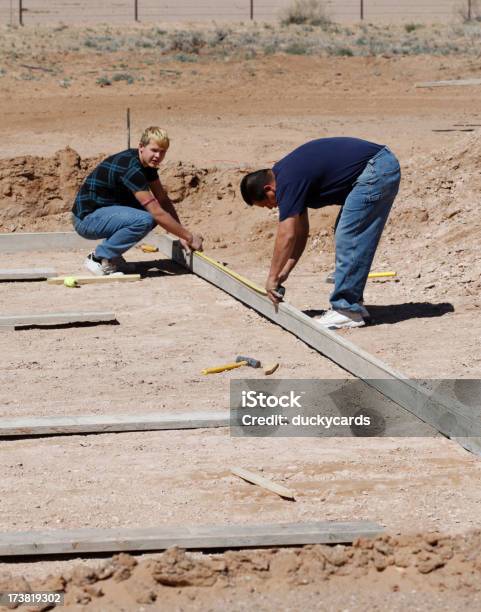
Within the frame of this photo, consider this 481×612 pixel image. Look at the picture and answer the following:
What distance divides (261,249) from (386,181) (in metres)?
3.71

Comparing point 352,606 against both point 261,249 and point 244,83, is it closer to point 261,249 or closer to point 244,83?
point 261,249

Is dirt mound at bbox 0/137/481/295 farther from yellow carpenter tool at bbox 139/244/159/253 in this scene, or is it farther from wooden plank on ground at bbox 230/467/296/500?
wooden plank on ground at bbox 230/467/296/500

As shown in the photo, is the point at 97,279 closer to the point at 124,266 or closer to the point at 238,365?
the point at 124,266

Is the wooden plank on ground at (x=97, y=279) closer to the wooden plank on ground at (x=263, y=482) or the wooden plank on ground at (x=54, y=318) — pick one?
the wooden plank on ground at (x=54, y=318)

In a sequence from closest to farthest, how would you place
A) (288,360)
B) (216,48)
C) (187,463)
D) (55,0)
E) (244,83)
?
1. (187,463)
2. (288,360)
3. (244,83)
4. (216,48)
5. (55,0)

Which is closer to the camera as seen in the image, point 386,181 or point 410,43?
point 386,181

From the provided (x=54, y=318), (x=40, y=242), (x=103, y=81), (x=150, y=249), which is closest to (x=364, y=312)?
(x=54, y=318)

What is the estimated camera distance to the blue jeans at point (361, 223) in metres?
7.63

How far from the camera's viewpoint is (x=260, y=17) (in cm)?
4328

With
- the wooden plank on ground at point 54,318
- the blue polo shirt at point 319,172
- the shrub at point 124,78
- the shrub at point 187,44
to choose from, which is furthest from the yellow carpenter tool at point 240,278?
the shrub at point 187,44

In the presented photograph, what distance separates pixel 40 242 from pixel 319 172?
15.2 feet

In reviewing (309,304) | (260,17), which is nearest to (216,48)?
(260,17)

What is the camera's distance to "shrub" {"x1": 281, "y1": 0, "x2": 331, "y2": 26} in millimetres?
36938

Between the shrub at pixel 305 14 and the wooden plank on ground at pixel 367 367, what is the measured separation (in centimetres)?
2853
